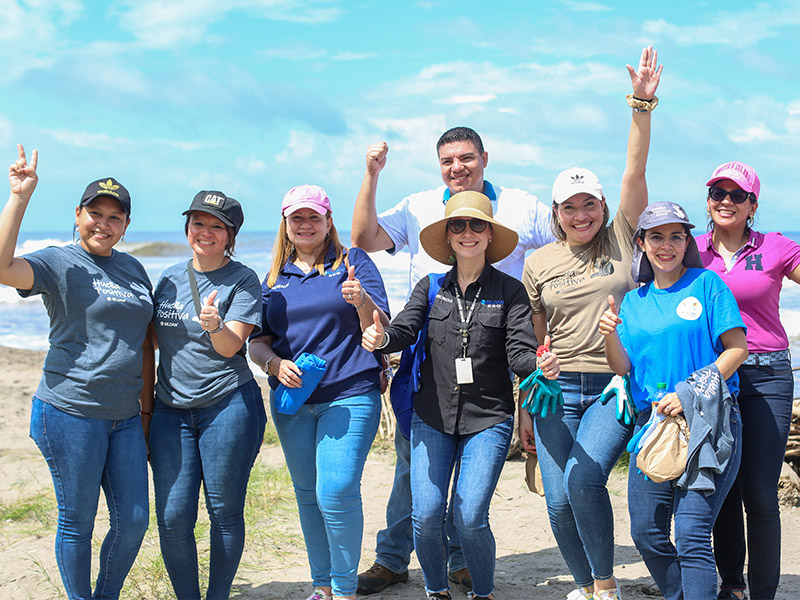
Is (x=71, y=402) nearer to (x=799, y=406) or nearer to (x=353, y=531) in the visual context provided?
(x=353, y=531)

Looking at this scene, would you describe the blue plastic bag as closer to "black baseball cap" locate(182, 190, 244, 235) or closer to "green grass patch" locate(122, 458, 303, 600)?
"black baseball cap" locate(182, 190, 244, 235)

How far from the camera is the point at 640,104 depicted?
3.75 m

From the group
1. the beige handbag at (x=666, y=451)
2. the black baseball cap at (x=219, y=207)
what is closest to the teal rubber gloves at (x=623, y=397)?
the beige handbag at (x=666, y=451)

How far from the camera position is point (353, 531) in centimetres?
370

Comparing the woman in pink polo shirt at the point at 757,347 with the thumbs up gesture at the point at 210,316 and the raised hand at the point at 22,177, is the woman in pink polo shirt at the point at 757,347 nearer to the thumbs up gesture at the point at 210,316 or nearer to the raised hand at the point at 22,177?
the thumbs up gesture at the point at 210,316

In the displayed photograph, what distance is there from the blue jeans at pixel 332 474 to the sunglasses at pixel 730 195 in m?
1.99

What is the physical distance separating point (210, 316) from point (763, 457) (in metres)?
2.73

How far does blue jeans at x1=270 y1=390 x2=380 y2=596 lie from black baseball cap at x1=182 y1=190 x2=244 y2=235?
94cm

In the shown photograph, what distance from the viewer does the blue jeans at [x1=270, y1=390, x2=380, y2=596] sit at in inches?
144

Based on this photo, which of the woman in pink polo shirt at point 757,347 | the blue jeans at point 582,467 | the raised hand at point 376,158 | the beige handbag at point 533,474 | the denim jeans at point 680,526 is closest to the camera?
the denim jeans at point 680,526

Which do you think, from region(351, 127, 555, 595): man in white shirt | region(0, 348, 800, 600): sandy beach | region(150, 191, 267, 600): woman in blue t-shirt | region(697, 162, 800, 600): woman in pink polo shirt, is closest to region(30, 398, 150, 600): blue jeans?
region(150, 191, 267, 600): woman in blue t-shirt

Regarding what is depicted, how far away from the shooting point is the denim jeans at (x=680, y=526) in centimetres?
314

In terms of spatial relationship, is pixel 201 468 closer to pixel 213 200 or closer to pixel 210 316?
pixel 210 316

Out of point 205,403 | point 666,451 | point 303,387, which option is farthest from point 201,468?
point 666,451
